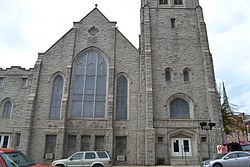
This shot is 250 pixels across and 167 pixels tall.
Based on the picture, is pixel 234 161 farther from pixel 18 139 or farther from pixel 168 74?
pixel 18 139

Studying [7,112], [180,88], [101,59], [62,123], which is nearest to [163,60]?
[180,88]

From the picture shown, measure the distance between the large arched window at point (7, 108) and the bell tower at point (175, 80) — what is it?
14.0 metres

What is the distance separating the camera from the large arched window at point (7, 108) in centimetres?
2324

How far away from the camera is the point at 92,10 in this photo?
1035 inches

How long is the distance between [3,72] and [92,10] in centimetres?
1234

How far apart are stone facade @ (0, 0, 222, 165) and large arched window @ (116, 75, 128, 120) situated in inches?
8.7

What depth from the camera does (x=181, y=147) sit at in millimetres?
21016

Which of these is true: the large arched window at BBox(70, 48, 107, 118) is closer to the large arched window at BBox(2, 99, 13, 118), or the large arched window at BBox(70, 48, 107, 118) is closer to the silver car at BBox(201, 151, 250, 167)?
the large arched window at BBox(2, 99, 13, 118)

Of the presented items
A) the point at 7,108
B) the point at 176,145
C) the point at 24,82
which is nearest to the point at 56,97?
the point at 24,82

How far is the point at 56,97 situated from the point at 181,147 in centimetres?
1356

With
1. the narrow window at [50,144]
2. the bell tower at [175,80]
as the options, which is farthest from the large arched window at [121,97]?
the narrow window at [50,144]

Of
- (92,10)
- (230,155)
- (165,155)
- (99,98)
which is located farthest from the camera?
(92,10)

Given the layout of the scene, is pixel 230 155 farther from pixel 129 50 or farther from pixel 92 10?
pixel 92 10

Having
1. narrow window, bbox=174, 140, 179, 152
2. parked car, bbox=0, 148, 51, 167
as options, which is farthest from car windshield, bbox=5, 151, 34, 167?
narrow window, bbox=174, 140, 179, 152
